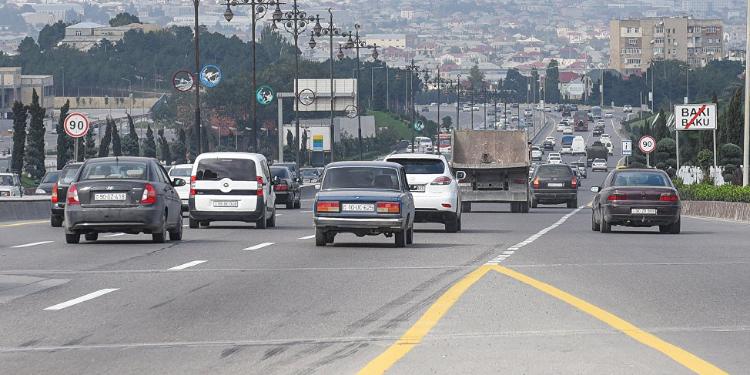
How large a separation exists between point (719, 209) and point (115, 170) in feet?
85.7

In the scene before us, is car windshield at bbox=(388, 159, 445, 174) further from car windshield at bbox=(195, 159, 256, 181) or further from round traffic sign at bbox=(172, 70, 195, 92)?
round traffic sign at bbox=(172, 70, 195, 92)

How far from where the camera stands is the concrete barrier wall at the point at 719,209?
161 ft

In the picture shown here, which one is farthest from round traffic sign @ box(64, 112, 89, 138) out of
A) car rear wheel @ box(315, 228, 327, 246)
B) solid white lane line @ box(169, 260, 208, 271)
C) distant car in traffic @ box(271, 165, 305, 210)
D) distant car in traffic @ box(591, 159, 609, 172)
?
distant car in traffic @ box(591, 159, 609, 172)

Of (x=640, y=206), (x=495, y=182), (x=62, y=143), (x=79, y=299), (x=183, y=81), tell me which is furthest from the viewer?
(x=62, y=143)

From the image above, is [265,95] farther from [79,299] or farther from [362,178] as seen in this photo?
[79,299]

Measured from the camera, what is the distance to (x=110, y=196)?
3014cm

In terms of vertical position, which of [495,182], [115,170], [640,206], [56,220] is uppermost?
[115,170]

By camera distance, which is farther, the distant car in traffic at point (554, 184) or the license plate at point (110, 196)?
the distant car in traffic at point (554, 184)

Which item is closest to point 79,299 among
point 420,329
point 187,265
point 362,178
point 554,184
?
point 420,329

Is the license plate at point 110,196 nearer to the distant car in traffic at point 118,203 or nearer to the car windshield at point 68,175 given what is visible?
the distant car in traffic at point 118,203

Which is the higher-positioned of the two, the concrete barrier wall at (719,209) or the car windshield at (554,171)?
the car windshield at (554,171)

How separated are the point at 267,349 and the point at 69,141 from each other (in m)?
105

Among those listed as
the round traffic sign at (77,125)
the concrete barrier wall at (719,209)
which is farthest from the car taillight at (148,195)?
the concrete barrier wall at (719,209)

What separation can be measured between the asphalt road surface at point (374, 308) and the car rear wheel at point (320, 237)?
0.26 meters
